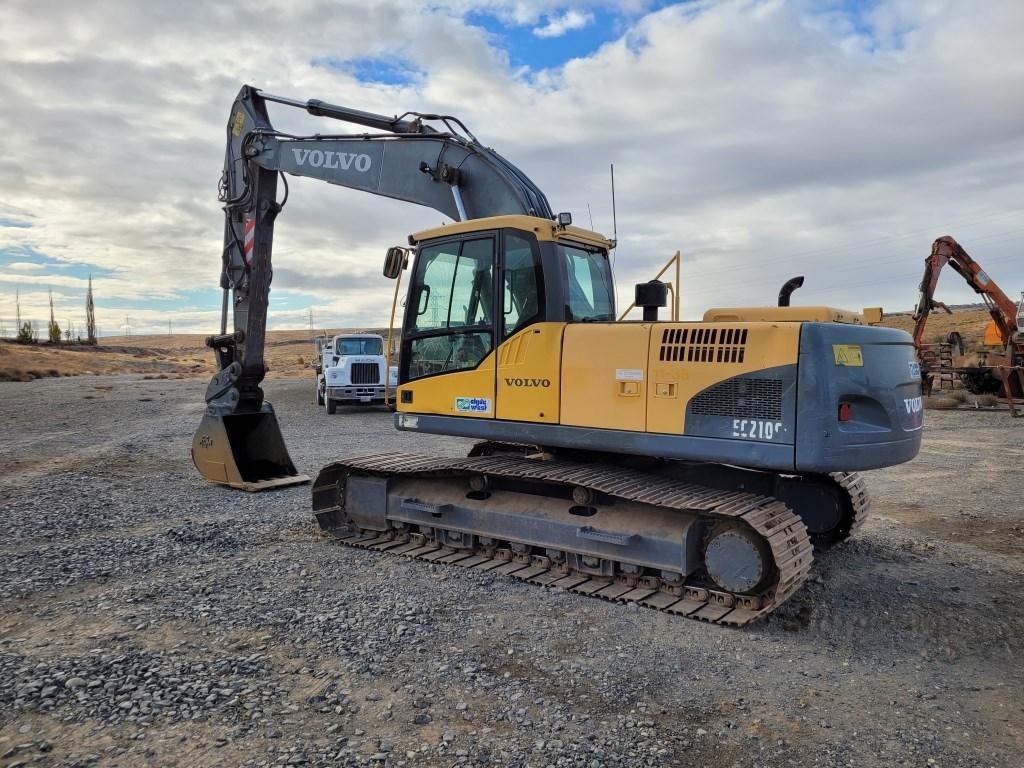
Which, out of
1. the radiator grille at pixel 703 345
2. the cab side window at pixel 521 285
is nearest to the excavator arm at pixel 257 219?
the cab side window at pixel 521 285

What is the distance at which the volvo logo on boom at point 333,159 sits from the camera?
331 inches

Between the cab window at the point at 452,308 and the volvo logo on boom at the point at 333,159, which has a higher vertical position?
the volvo logo on boom at the point at 333,159

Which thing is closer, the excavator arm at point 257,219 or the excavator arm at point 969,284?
the excavator arm at point 257,219

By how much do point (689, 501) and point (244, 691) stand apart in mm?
3255

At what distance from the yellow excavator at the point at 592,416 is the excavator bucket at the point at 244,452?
241 cm

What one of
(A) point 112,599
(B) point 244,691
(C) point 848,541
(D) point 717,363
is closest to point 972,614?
(C) point 848,541

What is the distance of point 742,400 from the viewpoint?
543 centimetres

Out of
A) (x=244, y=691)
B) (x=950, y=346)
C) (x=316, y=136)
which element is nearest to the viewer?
(x=244, y=691)

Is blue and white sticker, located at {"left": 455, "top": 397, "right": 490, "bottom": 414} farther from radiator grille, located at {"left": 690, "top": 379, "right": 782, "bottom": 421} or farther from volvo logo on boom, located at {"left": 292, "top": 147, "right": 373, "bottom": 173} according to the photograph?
volvo logo on boom, located at {"left": 292, "top": 147, "right": 373, "bottom": 173}

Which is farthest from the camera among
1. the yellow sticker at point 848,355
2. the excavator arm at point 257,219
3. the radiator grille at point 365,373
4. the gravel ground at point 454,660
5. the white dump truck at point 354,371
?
the radiator grille at point 365,373

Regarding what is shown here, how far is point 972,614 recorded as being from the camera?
18.1 feet

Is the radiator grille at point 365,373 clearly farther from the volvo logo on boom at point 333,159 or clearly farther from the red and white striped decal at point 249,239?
the volvo logo on boom at point 333,159

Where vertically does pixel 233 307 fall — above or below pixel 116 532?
above

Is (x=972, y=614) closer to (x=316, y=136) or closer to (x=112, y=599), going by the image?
(x=112, y=599)
